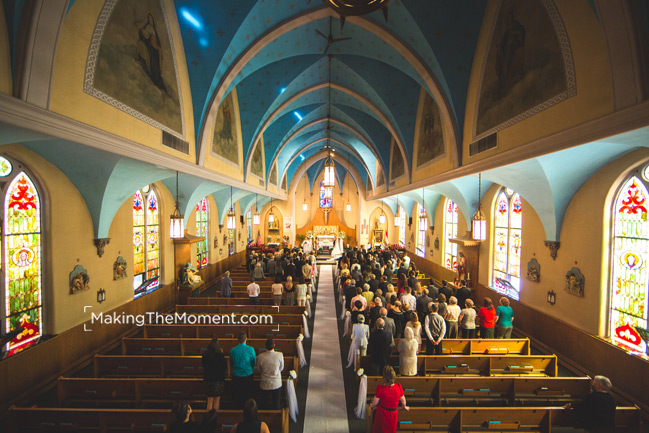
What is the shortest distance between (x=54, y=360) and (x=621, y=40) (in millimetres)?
10940

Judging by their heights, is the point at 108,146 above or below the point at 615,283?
above

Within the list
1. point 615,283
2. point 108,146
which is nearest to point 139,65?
point 108,146

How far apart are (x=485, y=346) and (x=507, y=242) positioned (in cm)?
504

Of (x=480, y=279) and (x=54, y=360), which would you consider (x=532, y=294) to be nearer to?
(x=480, y=279)

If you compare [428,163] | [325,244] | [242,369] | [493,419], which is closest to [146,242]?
[242,369]

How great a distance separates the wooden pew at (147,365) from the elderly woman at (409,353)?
6.59 ft

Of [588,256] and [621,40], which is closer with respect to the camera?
[621,40]

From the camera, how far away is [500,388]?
4.98 m

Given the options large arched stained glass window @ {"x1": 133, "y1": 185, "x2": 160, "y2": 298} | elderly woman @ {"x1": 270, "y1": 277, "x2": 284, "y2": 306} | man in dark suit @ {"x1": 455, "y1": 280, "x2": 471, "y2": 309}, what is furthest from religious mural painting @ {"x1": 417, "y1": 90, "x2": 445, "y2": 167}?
large arched stained glass window @ {"x1": 133, "y1": 185, "x2": 160, "y2": 298}

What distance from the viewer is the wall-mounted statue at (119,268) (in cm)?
863

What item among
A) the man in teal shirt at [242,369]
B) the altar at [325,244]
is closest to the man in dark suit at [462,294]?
the man in teal shirt at [242,369]

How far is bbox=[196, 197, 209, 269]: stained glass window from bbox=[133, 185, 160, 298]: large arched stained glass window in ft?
10.4

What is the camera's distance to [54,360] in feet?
20.8

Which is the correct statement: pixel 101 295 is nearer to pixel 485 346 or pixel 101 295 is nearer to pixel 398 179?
pixel 485 346
